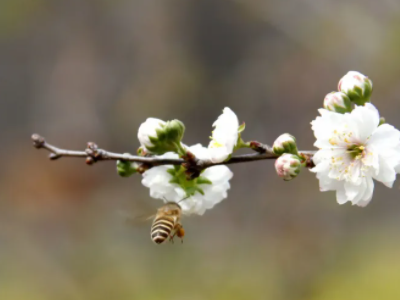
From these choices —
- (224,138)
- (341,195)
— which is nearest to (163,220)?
(224,138)

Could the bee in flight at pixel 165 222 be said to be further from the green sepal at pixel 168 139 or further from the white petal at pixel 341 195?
the white petal at pixel 341 195

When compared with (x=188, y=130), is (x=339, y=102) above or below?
below

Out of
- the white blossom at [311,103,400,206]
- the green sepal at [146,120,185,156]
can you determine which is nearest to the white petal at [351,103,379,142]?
the white blossom at [311,103,400,206]

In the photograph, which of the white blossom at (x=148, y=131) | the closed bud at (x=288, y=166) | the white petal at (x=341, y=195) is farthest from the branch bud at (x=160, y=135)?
the white petal at (x=341, y=195)

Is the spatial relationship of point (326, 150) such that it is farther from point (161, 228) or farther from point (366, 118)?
point (161, 228)

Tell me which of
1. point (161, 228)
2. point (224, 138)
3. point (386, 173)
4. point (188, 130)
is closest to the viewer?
point (386, 173)

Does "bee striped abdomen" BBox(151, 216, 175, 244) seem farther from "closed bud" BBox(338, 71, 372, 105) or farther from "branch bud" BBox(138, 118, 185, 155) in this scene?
"closed bud" BBox(338, 71, 372, 105)
